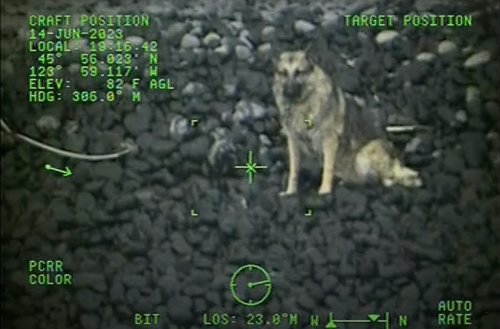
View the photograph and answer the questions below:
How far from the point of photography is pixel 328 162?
1.47m

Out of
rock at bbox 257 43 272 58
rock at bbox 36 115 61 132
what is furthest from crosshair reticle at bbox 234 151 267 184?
rock at bbox 36 115 61 132

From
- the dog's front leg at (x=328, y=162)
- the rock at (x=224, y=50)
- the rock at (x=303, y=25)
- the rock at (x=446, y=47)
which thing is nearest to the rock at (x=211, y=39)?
the rock at (x=224, y=50)

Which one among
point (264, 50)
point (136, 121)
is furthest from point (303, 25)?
point (136, 121)

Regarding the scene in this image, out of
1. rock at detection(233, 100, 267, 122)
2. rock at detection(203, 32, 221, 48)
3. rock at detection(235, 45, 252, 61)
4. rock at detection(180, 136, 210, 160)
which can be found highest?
rock at detection(203, 32, 221, 48)

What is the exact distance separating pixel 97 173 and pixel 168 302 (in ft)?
0.75

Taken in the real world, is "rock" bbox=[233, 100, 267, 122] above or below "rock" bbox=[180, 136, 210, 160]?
above

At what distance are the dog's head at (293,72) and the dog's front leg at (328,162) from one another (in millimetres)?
84

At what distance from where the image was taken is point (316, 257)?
147cm

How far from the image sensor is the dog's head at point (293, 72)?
1.47 meters

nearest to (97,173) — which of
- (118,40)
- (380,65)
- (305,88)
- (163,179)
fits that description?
(163,179)

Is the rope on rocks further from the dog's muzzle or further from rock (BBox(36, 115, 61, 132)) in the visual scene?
the dog's muzzle

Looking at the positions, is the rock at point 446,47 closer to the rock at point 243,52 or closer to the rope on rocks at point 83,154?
the rock at point 243,52

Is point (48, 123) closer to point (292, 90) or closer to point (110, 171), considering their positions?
point (110, 171)

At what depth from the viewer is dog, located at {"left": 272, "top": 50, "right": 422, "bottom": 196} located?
1.47 meters
